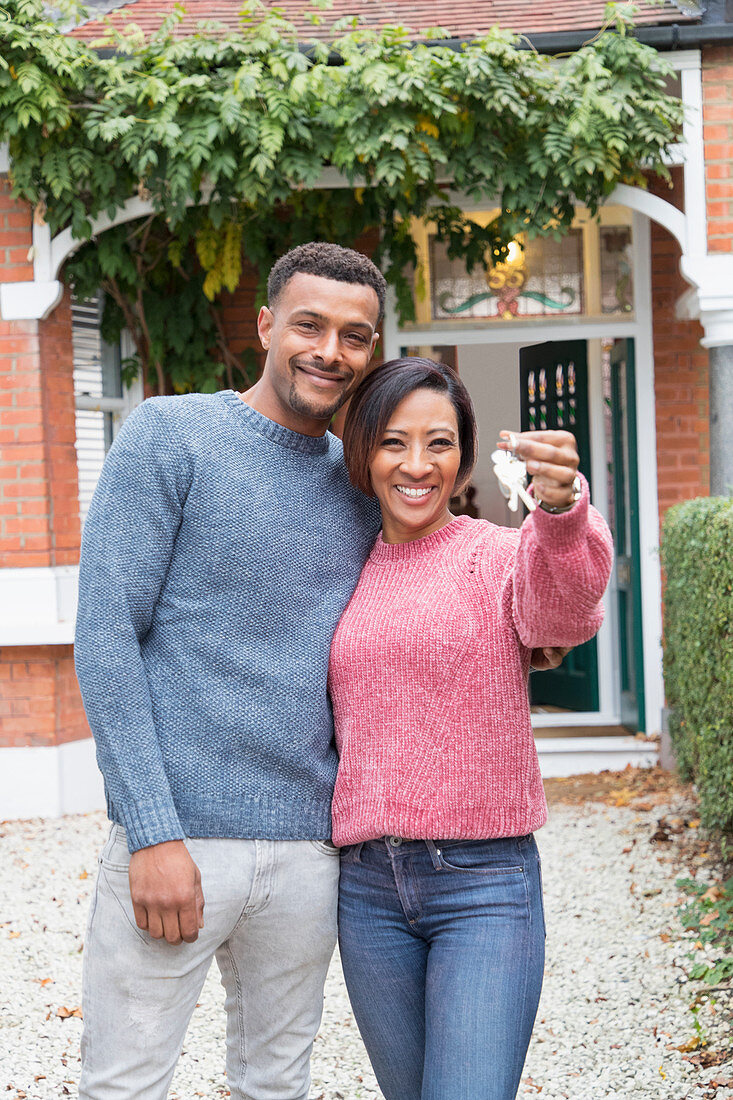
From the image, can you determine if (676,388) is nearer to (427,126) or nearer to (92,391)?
(427,126)

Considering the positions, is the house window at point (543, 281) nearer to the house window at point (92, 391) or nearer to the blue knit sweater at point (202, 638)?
the house window at point (92, 391)

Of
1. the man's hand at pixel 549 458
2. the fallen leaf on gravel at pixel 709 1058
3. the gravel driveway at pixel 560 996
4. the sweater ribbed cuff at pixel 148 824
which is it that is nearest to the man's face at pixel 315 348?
the man's hand at pixel 549 458

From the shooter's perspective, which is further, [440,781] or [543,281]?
[543,281]

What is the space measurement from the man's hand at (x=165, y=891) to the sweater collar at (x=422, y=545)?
2.18 feet

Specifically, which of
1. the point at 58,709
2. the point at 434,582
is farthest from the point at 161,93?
the point at 434,582

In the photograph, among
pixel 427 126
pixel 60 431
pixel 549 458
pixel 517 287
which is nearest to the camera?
pixel 549 458

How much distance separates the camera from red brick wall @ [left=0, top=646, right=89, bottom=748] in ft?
20.5

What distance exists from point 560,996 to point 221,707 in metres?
2.46

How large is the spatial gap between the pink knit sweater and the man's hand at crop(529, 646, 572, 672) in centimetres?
3

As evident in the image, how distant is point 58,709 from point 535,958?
4747 mm

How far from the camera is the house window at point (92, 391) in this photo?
7082 millimetres

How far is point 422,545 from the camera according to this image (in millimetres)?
2170

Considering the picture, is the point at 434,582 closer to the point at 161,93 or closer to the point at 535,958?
the point at 535,958

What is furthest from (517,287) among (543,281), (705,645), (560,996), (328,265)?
(328,265)
